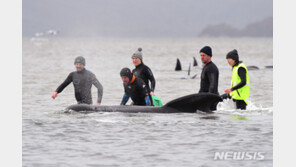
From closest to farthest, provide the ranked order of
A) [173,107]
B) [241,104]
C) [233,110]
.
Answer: [241,104] → [173,107] → [233,110]

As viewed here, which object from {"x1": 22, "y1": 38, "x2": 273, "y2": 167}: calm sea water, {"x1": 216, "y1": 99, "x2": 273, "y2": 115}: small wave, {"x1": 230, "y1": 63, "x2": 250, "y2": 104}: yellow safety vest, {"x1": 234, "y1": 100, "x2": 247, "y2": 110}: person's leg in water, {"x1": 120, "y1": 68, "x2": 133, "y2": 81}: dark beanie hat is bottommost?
{"x1": 22, "y1": 38, "x2": 273, "y2": 167}: calm sea water

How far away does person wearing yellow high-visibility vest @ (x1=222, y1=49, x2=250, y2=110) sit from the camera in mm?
16078

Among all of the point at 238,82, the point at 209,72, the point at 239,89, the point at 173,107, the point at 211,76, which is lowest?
the point at 173,107

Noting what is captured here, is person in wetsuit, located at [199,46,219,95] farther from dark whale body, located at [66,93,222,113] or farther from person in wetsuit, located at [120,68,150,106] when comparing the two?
person in wetsuit, located at [120,68,150,106]

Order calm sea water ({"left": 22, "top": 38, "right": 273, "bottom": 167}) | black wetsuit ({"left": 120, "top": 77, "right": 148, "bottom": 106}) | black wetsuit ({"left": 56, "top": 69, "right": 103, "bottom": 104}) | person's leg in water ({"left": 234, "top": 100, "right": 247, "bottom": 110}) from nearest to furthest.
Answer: calm sea water ({"left": 22, "top": 38, "right": 273, "bottom": 167}) < person's leg in water ({"left": 234, "top": 100, "right": 247, "bottom": 110}) < black wetsuit ({"left": 120, "top": 77, "right": 148, "bottom": 106}) < black wetsuit ({"left": 56, "top": 69, "right": 103, "bottom": 104})

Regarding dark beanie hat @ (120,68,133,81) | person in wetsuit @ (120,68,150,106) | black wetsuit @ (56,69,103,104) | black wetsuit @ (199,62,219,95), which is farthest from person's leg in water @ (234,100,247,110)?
black wetsuit @ (56,69,103,104)

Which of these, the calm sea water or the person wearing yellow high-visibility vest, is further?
the person wearing yellow high-visibility vest

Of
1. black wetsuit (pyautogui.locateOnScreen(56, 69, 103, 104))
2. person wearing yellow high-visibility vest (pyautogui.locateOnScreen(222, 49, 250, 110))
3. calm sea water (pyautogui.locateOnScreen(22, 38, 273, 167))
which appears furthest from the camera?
black wetsuit (pyautogui.locateOnScreen(56, 69, 103, 104))

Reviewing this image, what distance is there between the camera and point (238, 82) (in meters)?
16.3

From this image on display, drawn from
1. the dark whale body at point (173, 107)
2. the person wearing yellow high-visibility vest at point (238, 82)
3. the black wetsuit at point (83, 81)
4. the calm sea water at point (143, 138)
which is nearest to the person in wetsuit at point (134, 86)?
the dark whale body at point (173, 107)

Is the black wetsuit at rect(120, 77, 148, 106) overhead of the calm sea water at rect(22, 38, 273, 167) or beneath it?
Result: overhead

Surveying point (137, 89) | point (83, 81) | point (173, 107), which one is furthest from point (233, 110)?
point (83, 81)

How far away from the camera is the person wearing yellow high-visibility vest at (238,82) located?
1608 centimetres

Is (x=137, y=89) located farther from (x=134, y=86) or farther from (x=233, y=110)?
(x=233, y=110)
